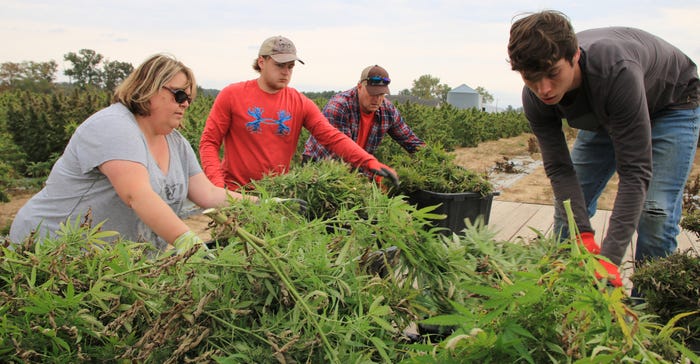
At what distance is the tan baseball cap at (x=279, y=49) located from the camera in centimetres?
315

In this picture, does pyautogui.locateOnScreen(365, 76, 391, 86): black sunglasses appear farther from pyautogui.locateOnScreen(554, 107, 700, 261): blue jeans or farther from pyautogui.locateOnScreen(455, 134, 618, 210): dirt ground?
pyautogui.locateOnScreen(554, 107, 700, 261): blue jeans

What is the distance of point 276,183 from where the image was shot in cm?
210

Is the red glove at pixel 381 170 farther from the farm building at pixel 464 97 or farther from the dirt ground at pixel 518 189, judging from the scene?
the farm building at pixel 464 97

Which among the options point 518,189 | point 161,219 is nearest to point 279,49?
point 161,219

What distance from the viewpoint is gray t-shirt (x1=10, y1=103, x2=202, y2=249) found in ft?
6.10

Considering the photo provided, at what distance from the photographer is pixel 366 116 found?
3.79 meters

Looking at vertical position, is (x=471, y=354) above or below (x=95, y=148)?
below

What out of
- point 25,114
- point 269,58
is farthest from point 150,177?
point 25,114

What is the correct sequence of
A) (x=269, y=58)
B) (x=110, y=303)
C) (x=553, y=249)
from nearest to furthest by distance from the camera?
(x=110, y=303) < (x=553, y=249) < (x=269, y=58)

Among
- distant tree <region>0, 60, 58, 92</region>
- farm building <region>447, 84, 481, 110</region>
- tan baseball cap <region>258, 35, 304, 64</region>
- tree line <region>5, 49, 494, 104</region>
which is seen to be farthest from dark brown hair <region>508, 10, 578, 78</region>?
farm building <region>447, 84, 481, 110</region>

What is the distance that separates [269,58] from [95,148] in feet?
5.13

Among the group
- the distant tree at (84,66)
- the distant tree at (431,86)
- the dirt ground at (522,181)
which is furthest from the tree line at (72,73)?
the distant tree at (431,86)

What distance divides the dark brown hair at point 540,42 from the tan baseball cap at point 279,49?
65.4 inches

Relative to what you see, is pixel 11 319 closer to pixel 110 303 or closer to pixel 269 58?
pixel 110 303
